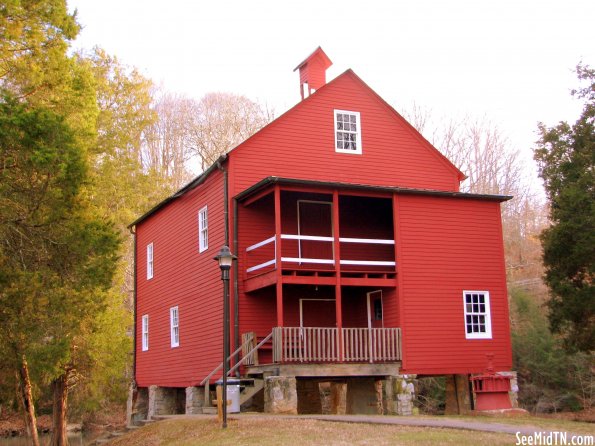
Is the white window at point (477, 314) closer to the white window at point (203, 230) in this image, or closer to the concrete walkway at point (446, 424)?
the concrete walkway at point (446, 424)

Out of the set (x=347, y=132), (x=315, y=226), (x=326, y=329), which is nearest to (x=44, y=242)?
(x=326, y=329)

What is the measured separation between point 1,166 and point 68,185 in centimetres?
172

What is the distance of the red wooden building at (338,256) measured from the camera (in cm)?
2031

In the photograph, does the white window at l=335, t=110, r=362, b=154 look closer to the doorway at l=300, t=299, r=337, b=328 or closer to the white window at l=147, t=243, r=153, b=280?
the doorway at l=300, t=299, r=337, b=328

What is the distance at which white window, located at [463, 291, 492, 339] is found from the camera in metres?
22.1

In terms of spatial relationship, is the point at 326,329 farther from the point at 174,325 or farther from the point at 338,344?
the point at 174,325

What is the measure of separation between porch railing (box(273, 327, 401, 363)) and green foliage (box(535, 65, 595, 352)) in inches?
252

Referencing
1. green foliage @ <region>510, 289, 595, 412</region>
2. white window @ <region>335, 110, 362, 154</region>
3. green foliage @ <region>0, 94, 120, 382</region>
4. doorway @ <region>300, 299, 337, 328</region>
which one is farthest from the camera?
green foliage @ <region>510, 289, 595, 412</region>

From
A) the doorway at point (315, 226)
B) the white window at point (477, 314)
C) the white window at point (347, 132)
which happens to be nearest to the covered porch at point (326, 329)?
the doorway at point (315, 226)

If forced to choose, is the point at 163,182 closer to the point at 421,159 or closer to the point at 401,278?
the point at 421,159

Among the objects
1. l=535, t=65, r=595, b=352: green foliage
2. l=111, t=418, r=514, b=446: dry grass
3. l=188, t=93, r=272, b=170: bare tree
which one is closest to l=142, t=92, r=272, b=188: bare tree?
l=188, t=93, r=272, b=170: bare tree

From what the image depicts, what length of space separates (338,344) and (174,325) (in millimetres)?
8235

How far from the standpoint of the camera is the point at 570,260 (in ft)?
76.8

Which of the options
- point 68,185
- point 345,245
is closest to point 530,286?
point 345,245
